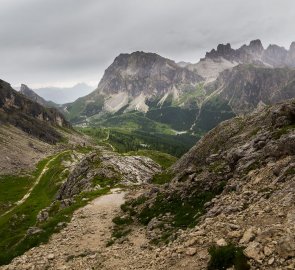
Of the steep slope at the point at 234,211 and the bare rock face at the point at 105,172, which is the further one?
the bare rock face at the point at 105,172

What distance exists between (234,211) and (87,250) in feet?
44.8

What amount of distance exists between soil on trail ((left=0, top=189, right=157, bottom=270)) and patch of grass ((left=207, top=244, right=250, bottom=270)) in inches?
215

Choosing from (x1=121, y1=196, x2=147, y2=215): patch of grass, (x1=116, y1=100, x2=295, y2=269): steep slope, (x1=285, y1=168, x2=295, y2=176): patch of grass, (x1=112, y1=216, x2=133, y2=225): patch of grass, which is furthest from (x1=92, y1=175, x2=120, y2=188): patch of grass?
(x1=285, y1=168, x2=295, y2=176): patch of grass

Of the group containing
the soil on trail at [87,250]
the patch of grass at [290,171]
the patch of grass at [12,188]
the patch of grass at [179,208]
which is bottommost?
the patch of grass at [12,188]

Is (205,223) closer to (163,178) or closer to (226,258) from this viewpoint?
(226,258)

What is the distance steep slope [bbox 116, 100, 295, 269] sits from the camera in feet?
68.1

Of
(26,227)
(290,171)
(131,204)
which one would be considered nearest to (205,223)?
(290,171)

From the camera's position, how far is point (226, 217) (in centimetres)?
2694

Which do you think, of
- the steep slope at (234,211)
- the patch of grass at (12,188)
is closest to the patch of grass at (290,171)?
the steep slope at (234,211)

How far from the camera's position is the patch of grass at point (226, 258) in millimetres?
19998

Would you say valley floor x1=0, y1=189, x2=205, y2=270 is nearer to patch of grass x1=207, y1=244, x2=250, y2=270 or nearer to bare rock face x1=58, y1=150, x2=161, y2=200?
patch of grass x1=207, y1=244, x2=250, y2=270

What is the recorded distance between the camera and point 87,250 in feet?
109

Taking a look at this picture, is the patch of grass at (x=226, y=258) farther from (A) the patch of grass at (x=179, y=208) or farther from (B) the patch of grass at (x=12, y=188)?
(B) the patch of grass at (x=12, y=188)

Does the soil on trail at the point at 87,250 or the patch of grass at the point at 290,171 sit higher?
the patch of grass at the point at 290,171
